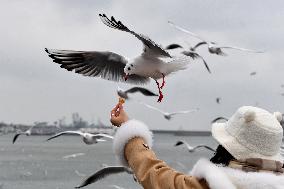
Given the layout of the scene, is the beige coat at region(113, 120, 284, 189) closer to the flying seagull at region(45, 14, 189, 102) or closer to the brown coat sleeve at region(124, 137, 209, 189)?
the brown coat sleeve at region(124, 137, 209, 189)

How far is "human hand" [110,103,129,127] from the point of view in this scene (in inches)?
80.6

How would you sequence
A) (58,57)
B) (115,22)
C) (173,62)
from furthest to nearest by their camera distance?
1. (173,62)
2. (115,22)
3. (58,57)

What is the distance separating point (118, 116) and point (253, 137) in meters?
0.47

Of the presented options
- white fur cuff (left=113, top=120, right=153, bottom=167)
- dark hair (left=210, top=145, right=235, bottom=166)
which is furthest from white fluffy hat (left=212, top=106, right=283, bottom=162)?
white fur cuff (left=113, top=120, right=153, bottom=167)

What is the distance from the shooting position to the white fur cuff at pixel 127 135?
2016 millimetres

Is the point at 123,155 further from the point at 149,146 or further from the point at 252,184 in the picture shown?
the point at 252,184

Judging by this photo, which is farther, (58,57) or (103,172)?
(103,172)

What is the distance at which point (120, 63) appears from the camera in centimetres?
327

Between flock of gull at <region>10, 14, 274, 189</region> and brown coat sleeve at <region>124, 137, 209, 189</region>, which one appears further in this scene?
flock of gull at <region>10, 14, 274, 189</region>

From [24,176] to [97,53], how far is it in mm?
39727

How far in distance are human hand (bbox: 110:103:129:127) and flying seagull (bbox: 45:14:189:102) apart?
0.50 m

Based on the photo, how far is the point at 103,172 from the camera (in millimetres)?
6480

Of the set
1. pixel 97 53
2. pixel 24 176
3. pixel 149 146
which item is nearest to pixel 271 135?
pixel 149 146

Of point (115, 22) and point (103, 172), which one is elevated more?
point (115, 22)
